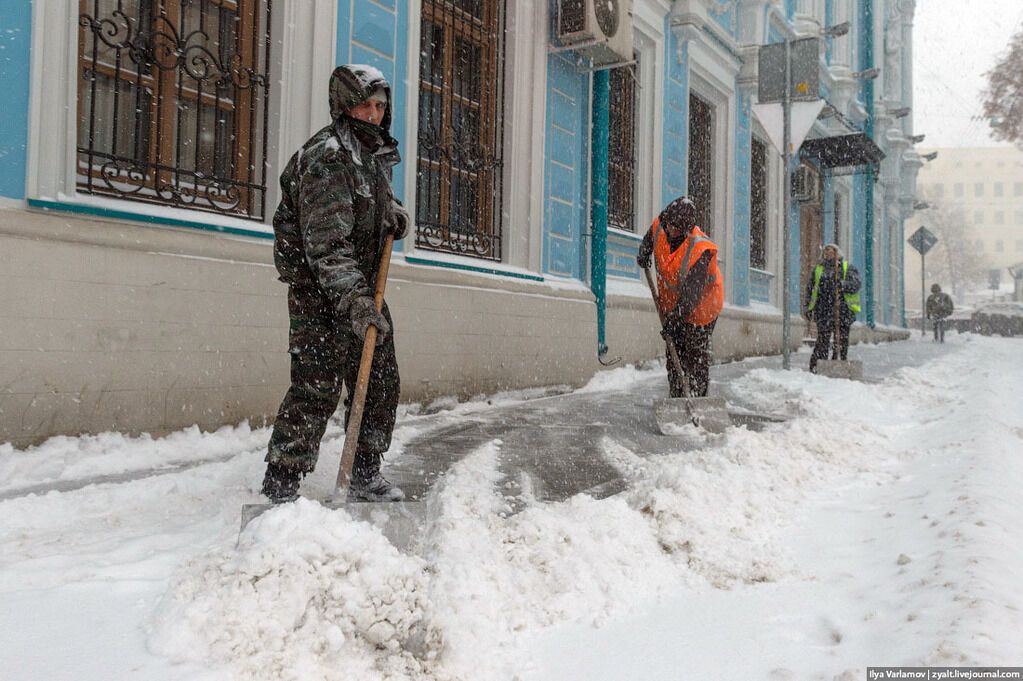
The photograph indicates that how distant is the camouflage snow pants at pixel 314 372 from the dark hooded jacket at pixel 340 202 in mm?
81

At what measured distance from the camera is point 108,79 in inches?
180

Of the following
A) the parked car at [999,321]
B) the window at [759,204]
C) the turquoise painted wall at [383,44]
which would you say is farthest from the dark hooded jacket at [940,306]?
the turquoise painted wall at [383,44]

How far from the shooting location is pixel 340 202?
105 inches

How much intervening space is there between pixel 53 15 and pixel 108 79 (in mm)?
606

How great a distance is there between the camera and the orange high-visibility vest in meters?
5.44

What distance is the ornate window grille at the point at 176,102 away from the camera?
4.45 meters

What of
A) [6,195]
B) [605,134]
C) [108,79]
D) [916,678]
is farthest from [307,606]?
[605,134]

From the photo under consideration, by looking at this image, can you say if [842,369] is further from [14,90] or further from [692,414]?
[14,90]

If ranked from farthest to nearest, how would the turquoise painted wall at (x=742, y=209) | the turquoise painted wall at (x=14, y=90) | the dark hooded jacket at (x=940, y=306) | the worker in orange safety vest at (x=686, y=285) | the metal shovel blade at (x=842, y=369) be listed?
1. the dark hooded jacket at (x=940, y=306)
2. the turquoise painted wall at (x=742, y=209)
3. the metal shovel blade at (x=842, y=369)
4. the worker in orange safety vest at (x=686, y=285)
5. the turquoise painted wall at (x=14, y=90)

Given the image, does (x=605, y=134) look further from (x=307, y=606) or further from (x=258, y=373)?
(x=307, y=606)

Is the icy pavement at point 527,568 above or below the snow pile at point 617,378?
Answer: below

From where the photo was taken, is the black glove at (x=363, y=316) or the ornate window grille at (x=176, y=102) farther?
the ornate window grille at (x=176, y=102)

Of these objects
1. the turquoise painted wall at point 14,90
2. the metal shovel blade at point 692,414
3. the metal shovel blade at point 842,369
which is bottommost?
the metal shovel blade at point 692,414

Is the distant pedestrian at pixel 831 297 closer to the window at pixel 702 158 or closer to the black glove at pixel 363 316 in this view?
the window at pixel 702 158
